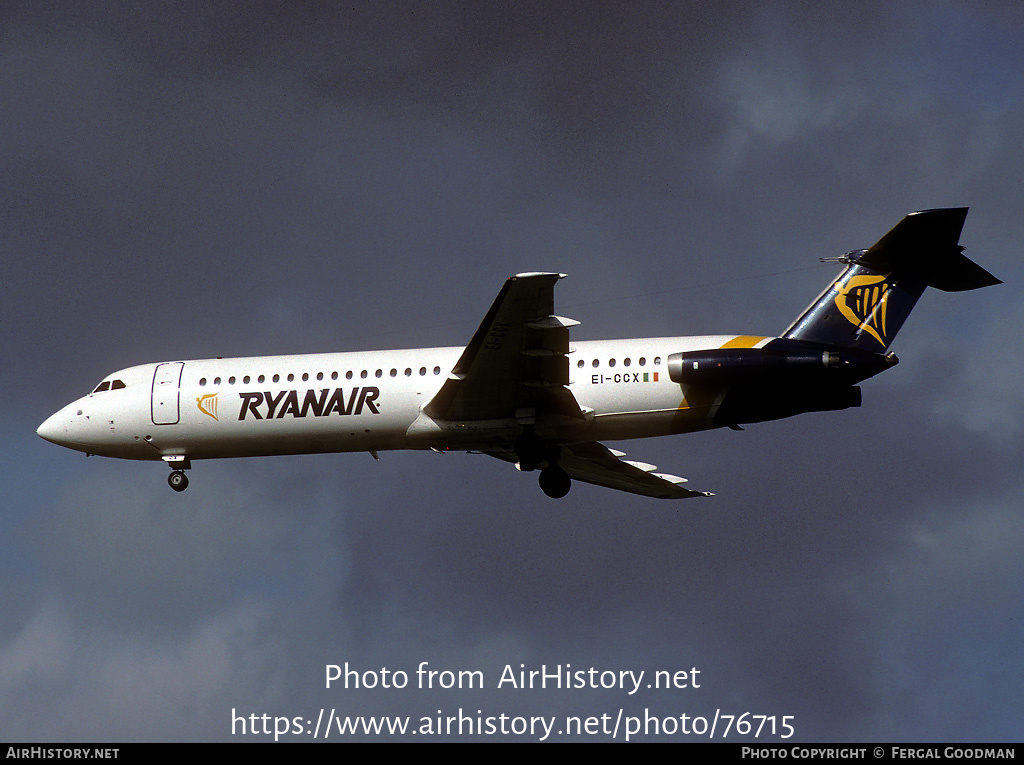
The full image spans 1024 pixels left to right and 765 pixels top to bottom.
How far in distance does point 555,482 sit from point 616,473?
312cm

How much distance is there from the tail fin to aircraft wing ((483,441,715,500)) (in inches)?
297

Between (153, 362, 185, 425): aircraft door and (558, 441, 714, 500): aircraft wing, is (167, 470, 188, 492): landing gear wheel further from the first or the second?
(558, 441, 714, 500): aircraft wing

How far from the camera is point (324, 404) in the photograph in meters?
43.4

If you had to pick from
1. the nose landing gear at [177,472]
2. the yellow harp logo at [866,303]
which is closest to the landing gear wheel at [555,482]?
the yellow harp logo at [866,303]

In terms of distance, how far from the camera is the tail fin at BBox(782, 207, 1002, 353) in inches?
1676

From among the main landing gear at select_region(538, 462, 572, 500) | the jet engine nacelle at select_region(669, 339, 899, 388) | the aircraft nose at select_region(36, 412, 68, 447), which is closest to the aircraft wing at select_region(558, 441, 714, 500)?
the main landing gear at select_region(538, 462, 572, 500)

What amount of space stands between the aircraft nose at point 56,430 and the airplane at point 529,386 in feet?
0.27

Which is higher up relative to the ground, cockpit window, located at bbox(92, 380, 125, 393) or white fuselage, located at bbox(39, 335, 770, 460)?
cockpit window, located at bbox(92, 380, 125, 393)

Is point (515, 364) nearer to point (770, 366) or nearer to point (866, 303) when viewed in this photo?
point (770, 366)

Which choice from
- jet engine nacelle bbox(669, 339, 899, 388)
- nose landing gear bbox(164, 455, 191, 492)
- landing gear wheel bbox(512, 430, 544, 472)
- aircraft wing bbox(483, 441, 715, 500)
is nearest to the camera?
jet engine nacelle bbox(669, 339, 899, 388)

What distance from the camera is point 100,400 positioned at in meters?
46.6

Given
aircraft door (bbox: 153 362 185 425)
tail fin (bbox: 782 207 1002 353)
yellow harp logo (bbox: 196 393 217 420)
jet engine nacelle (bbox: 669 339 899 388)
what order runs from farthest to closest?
aircraft door (bbox: 153 362 185 425) → yellow harp logo (bbox: 196 393 217 420) → tail fin (bbox: 782 207 1002 353) → jet engine nacelle (bbox: 669 339 899 388)
